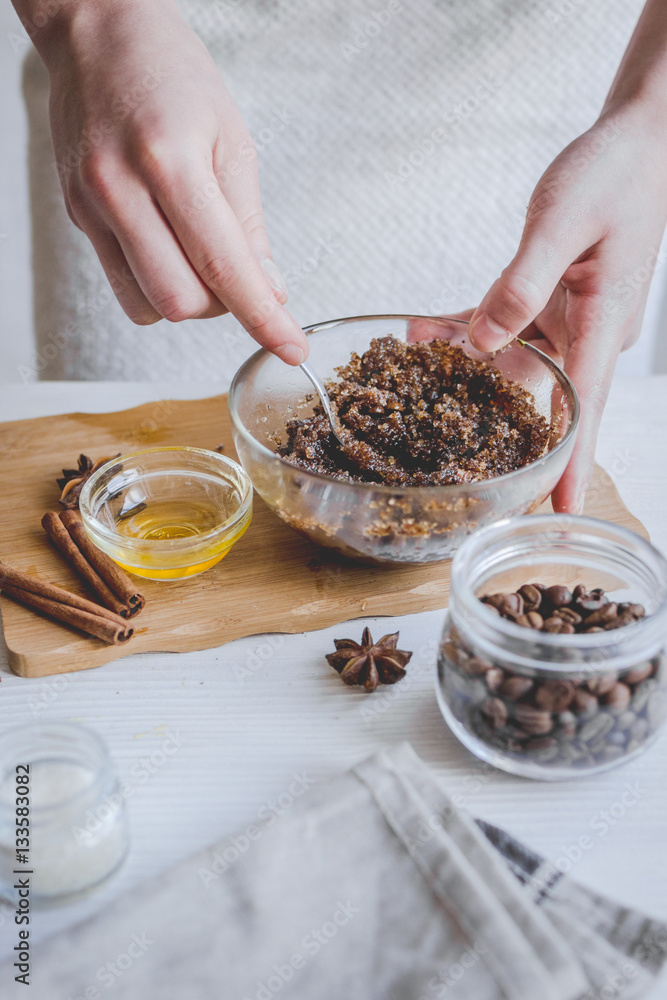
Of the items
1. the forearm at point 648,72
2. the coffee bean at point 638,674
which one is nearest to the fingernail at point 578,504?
the coffee bean at point 638,674

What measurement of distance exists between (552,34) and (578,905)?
2.12 meters

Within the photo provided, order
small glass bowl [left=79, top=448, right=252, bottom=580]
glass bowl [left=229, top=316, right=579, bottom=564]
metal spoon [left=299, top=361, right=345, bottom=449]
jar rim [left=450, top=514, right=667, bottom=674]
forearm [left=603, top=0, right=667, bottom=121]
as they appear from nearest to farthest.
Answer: jar rim [left=450, top=514, right=667, bottom=674] → glass bowl [left=229, top=316, right=579, bottom=564] → small glass bowl [left=79, top=448, right=252, bottom=580] → metal spoon [left=299, top=361, right=345, bottom=449] → forearm [left=603, top=0, right=667, bottom=121]

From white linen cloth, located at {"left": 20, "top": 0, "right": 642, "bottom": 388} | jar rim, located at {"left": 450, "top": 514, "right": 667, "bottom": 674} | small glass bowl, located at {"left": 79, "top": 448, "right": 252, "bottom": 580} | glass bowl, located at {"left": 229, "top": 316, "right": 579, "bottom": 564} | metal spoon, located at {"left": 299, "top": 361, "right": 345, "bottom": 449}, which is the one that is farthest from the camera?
white linen cloth, located at {"left": 20, "top": 0, "right": 642, "bottom": 388}

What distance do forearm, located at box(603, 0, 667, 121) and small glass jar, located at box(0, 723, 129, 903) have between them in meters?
1.60

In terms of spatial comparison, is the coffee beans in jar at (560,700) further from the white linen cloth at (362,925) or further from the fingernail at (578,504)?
the fingernail at (578,504)

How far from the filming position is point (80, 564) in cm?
150

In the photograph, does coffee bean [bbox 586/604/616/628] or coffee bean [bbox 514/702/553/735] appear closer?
coffee bean [bbox 514/702/553/735]

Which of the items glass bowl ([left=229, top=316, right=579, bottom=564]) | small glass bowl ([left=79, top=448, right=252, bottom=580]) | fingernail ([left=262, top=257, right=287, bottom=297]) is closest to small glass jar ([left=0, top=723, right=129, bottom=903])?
small glass bowl ([left=79, top=448, right=252, bottom=580])

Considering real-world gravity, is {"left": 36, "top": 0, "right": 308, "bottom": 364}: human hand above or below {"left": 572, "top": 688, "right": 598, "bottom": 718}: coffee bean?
above

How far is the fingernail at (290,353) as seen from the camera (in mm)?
1444

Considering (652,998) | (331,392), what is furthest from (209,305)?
(652,998)

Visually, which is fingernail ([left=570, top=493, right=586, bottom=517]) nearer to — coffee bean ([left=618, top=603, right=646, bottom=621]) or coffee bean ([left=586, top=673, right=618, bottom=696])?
coffee bean ([left=618, top=603, right=646, bottom=621])

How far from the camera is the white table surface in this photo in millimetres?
1079

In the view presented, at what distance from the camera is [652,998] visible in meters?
0.91
